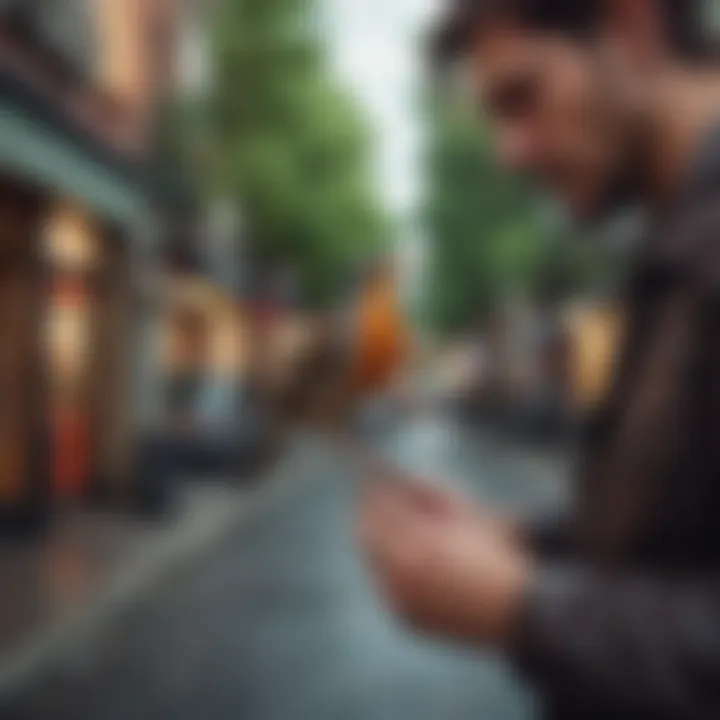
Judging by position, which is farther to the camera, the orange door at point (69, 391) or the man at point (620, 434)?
the orange door at point (69, 391)

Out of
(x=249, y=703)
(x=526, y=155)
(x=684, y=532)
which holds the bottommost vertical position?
(x=249, y=703)

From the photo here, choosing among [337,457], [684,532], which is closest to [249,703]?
[337,457]

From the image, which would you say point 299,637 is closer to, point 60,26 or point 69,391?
point 69,391

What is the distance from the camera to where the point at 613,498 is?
0.35 m

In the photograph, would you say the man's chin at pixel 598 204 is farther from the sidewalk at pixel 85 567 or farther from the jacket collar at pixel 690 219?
the sidewalk at pixel 85 567

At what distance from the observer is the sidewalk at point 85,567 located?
0.54 meters

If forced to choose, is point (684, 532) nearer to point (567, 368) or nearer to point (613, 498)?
point (613, 498)

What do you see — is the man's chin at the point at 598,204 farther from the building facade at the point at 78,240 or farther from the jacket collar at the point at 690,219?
the building facade at the point at 78,240

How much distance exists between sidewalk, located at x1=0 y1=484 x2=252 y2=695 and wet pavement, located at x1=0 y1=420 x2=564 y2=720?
0.04 ft

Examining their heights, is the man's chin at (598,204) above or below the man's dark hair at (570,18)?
below

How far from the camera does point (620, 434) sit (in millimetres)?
346

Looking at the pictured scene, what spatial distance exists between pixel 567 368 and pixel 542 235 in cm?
6

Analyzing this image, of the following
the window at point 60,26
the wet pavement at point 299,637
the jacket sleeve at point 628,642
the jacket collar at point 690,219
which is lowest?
the wet pavement at point 299,637

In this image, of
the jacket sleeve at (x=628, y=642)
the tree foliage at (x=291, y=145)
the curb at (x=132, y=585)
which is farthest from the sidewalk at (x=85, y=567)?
the jacket sleeve at (x=628, y=642)
